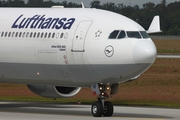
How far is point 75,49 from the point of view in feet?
102

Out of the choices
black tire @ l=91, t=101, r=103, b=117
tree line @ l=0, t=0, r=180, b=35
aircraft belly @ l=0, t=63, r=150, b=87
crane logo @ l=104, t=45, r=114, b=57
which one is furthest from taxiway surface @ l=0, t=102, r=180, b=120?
tree line @ l=0, t=0, r=180, b=35

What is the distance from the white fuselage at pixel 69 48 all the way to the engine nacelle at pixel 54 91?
1.92 m

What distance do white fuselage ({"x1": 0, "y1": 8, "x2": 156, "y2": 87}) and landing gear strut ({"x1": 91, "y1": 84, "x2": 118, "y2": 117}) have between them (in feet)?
1.24

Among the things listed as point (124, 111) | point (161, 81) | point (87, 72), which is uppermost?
point (87, 72)

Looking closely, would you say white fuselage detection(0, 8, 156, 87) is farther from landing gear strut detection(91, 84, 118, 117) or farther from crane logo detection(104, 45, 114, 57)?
Result: landing gear strut detection(91, 84, 118, 117)

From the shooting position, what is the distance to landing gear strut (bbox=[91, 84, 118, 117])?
30.9 m

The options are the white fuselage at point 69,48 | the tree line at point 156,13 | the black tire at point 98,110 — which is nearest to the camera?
the white fuselage at point 69,48

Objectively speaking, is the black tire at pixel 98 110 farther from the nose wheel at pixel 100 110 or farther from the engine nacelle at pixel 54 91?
the engine nacelle at pixel 54 91

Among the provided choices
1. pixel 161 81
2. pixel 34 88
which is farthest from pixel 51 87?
pixel 161 81

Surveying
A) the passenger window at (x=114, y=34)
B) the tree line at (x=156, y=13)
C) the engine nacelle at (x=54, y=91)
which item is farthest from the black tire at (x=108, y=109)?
the tree line at (x=156, y=13)

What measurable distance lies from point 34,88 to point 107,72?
6389 millimetres

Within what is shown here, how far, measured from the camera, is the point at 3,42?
110 ft

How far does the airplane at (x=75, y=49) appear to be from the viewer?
30.1m

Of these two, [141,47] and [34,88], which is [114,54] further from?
[34,88]
